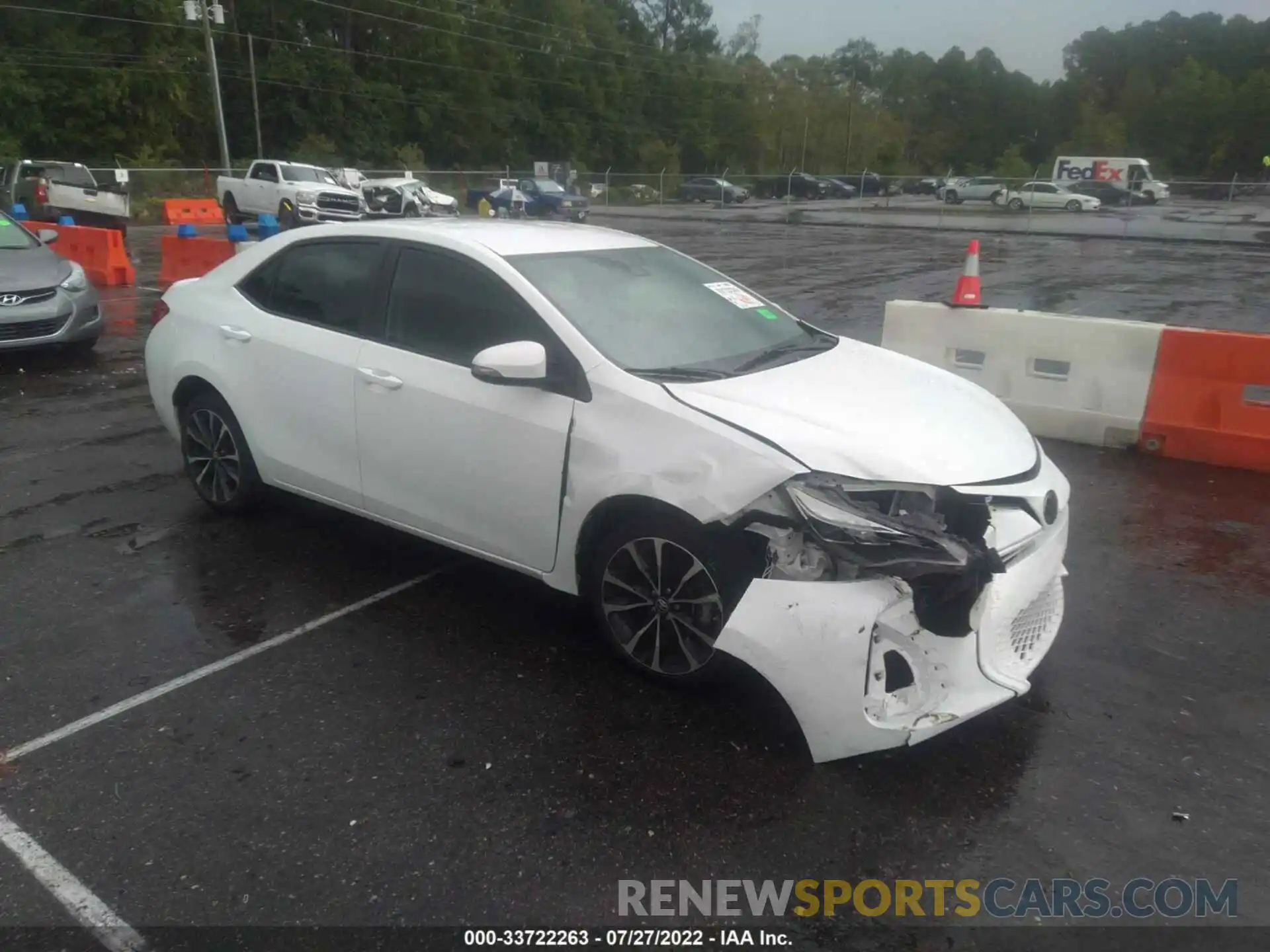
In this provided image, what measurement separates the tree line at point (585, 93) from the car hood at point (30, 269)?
44801mm

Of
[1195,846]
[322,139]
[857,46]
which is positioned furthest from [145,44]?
[857,46]

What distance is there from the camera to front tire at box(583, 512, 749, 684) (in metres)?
3.41

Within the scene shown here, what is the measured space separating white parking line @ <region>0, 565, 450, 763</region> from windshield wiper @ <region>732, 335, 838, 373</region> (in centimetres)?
186

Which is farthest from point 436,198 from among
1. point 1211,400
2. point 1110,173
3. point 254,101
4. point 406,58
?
point 406,58

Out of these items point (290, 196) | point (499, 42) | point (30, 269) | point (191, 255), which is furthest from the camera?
point (499, 42)

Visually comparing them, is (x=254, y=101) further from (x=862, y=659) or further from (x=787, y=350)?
(x=862, y=659)

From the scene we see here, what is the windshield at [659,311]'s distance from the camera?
156 inches

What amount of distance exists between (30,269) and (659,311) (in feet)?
25.4

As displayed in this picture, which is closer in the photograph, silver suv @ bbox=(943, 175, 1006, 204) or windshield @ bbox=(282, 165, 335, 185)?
windshield @ bbox=(282, 165, 335, 185)

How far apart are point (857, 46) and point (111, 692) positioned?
12151 cm

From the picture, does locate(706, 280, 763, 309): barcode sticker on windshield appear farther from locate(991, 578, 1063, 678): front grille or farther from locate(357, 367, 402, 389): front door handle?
locate(991, 578, 1063, 678): front grille

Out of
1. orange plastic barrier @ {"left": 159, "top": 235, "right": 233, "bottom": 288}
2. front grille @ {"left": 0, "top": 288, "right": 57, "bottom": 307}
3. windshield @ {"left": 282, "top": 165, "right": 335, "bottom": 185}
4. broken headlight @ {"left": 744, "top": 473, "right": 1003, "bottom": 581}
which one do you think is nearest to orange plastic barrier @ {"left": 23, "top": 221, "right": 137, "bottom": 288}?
orange plastic barrier @ {"left": 159, "top": 235, "right": 233, "bottom": 288}

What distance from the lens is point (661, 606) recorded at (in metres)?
3.59

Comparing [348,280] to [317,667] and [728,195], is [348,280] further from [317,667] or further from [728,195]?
[728,195]
